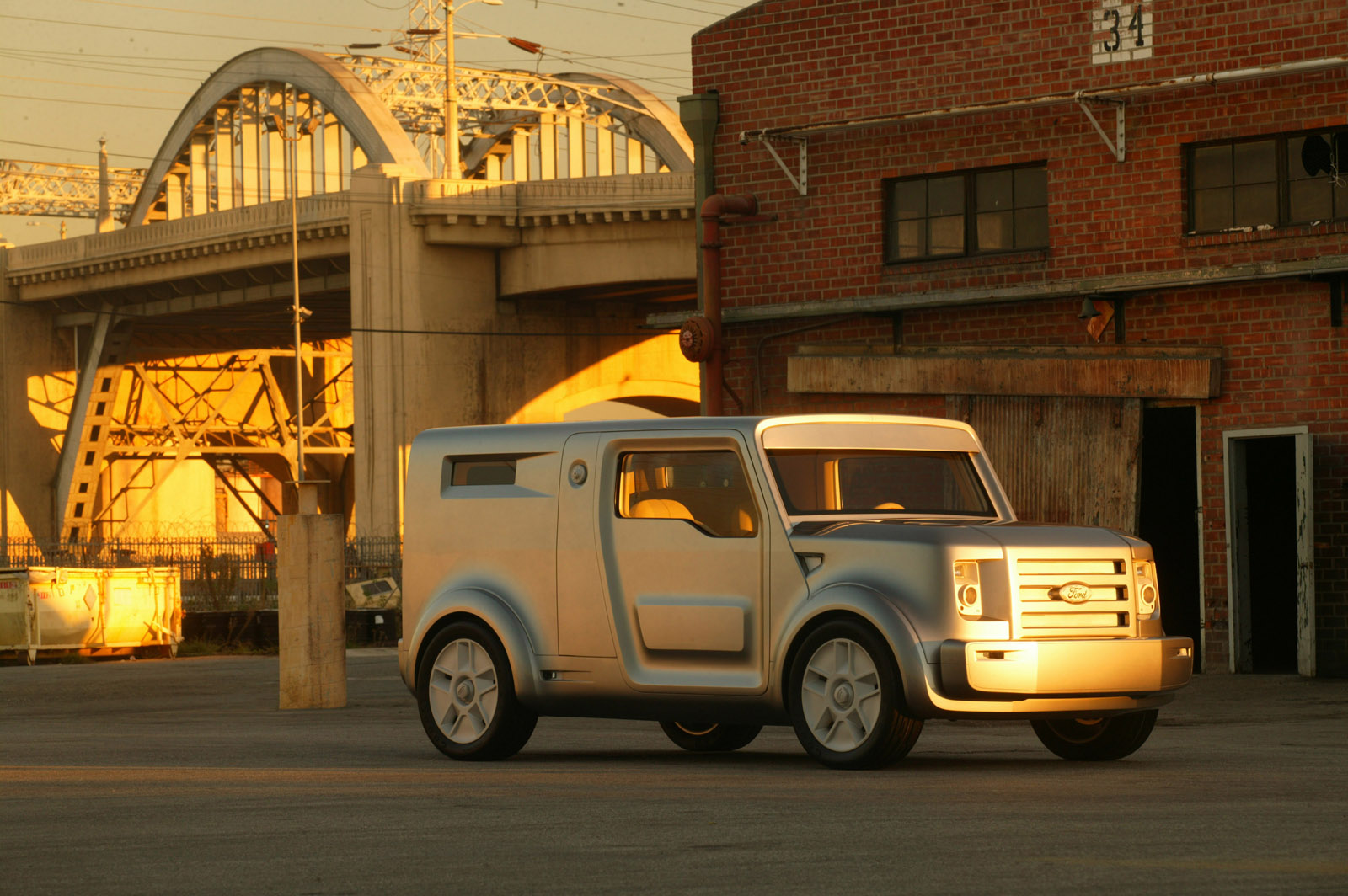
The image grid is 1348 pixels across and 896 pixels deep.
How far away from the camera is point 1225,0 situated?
19922mm

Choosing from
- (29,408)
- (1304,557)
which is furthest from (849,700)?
(29,408)

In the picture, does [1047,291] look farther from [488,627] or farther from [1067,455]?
[488,627]

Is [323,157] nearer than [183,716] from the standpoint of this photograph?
No

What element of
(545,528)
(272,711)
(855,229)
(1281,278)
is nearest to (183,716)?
(272,711)

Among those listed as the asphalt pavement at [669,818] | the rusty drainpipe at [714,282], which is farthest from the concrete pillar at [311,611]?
the rusty drainpipe at [714,282]

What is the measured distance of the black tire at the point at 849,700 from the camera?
995cm

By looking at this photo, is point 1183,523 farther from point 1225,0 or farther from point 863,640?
point 863,640

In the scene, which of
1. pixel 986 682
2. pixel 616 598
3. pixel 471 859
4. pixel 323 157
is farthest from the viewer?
pixel 323 157

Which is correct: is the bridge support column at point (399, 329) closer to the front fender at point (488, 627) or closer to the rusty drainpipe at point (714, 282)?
the rusty drainpipe at point (714, 282)

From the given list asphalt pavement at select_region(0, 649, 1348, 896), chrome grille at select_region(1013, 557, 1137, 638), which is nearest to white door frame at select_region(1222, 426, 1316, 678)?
asphalt pavement at select_region(0, 649, 1348, 896)

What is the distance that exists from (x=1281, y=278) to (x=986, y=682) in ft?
34.9

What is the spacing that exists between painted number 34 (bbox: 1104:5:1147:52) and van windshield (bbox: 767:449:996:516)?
1037 cm

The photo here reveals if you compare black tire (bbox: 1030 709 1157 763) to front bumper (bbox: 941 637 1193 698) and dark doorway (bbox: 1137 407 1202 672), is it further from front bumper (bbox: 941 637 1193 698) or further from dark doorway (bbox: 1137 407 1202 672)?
dark doorway (bbox: 1137 407 1202 672)

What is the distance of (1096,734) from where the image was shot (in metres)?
11.0
